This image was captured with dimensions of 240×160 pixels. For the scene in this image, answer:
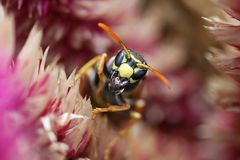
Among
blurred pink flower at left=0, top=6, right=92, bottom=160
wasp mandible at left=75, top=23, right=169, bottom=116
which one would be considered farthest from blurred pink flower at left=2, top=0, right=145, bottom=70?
blurred pink flower at left=0, top=6, right=92, bottom=160

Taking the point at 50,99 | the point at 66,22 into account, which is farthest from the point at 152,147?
the point at 50,99

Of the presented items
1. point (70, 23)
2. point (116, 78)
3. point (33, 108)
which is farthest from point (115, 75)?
point (33, 108)

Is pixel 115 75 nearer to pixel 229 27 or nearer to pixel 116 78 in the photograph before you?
pixel 116 78

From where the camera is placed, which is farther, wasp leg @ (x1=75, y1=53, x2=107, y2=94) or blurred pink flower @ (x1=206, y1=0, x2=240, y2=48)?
wasp leg @ (x1=75, y1=53, x2=107, y2=94)

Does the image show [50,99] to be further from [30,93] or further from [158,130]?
[158,130]

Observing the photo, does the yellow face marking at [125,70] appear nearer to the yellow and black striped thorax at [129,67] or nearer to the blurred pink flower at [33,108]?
the yellow and black striped thorax at [129,67]

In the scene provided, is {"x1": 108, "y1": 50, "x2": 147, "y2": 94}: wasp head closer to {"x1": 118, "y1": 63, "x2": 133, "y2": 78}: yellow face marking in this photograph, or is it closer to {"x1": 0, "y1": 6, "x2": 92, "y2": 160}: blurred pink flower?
{"x1": 118, "y1": 63, "x2": 133, "y2": 78}: yellow face marking

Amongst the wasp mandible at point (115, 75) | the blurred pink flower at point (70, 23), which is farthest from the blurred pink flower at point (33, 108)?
the blurred pink flower at point (70, 23)

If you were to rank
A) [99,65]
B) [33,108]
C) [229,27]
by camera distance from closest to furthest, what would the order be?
[33,108] < [229,27] < [99,65]
